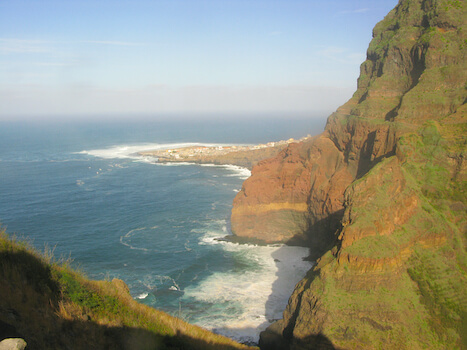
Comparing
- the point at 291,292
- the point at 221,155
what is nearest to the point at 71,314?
the point at 291,292

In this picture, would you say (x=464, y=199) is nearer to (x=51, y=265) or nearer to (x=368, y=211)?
(x=368, y=211)

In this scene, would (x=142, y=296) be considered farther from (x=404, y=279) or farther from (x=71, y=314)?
(x=404, y=279)

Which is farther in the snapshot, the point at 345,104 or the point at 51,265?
the point at 345,104

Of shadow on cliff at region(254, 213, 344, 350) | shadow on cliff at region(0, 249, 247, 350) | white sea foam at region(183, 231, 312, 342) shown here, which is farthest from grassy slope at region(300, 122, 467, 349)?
shadow on cliff at region(0, 249, 247, 350)

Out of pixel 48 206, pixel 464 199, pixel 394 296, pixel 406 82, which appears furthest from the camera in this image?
pixel 48 206

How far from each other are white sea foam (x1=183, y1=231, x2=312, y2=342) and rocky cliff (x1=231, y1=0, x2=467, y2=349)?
10.4 feet

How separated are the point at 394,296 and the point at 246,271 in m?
19.5

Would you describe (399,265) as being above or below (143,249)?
above

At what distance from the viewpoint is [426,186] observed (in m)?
33.5

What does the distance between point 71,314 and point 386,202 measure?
24.5m

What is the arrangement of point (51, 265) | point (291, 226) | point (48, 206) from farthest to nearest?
point (48, 206) < point (291, 226) < point (51, 265)

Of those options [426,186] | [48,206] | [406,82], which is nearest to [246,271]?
[426,186]

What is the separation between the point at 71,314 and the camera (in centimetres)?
1509

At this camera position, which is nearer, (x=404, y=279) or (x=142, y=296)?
(x=404, y=279)
